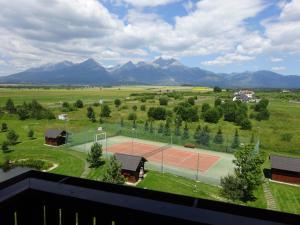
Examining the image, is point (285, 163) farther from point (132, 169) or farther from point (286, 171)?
point (132, 169)

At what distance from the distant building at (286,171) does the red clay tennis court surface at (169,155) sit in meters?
7.95

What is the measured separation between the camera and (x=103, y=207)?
7.59 ft

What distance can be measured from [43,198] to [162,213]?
3.89 feet

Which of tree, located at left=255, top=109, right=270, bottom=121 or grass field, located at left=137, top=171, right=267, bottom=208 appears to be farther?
tree, located at left=255, top=109, right=270, bottom=121

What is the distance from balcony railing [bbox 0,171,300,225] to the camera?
2.14 m

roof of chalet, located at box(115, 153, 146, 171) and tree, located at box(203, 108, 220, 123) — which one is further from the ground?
tree, located at box(203, 108, 220, 123)

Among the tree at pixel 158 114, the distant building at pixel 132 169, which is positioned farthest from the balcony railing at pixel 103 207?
the tree at pixel 158 114

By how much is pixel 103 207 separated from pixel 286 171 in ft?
107

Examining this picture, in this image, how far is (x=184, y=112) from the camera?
6744cm

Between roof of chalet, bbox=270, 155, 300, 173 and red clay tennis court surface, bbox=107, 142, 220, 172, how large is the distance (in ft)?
26.0

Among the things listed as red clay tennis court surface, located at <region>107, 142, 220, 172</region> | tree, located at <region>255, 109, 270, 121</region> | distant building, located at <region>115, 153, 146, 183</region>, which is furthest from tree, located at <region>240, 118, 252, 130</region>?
distant building, located at <region>115, 153, 146, 183</region>

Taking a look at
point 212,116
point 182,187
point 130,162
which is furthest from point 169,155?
point 212,116

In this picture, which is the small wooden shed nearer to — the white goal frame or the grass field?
the white goal frame

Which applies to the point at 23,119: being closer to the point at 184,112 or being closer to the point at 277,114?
the point at 184,112
